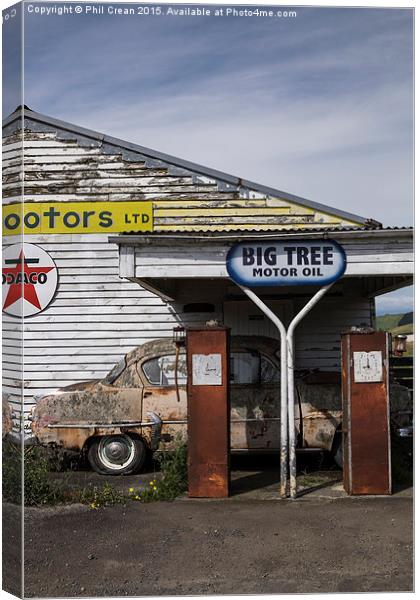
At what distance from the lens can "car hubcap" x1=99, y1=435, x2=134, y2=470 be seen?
10.3 m

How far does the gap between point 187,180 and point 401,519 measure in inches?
277

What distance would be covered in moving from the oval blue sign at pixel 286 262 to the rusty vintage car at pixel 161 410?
190 centimetres

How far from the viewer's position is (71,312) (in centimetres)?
1309

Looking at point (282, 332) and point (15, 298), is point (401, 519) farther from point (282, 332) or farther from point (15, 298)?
point (15, 298)

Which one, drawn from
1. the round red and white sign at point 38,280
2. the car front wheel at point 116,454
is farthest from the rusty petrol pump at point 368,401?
the round red and white sign at point 38,280

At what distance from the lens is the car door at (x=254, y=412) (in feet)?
32.7

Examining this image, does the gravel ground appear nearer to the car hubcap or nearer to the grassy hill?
the car hubcap

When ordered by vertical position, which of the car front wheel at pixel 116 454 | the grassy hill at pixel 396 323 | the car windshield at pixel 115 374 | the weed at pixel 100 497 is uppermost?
the grassy hill at pixel 396 323

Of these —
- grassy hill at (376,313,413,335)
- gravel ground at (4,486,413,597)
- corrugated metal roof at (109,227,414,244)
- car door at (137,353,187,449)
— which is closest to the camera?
gravel ground at (4,486,413,597)

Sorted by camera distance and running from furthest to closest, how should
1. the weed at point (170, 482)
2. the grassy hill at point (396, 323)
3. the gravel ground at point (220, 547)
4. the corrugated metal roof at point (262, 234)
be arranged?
1. the grassy hill at point (396, 323)
2. the weed at point (170, 482)
3. the corrugated metal roof at point (262, 234)
4. the gravel ground at point (220, 547)

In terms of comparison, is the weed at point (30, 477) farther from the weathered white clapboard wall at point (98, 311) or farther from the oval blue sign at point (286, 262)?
the oval blue sign at point (286, 262)

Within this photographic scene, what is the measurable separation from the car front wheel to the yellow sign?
159 inches

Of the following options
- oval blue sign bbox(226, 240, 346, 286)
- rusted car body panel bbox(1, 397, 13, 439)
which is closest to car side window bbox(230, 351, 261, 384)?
oval blue sign bbox(226, 240, 346, 286)

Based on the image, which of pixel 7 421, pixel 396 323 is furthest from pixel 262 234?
pixel 396 323
